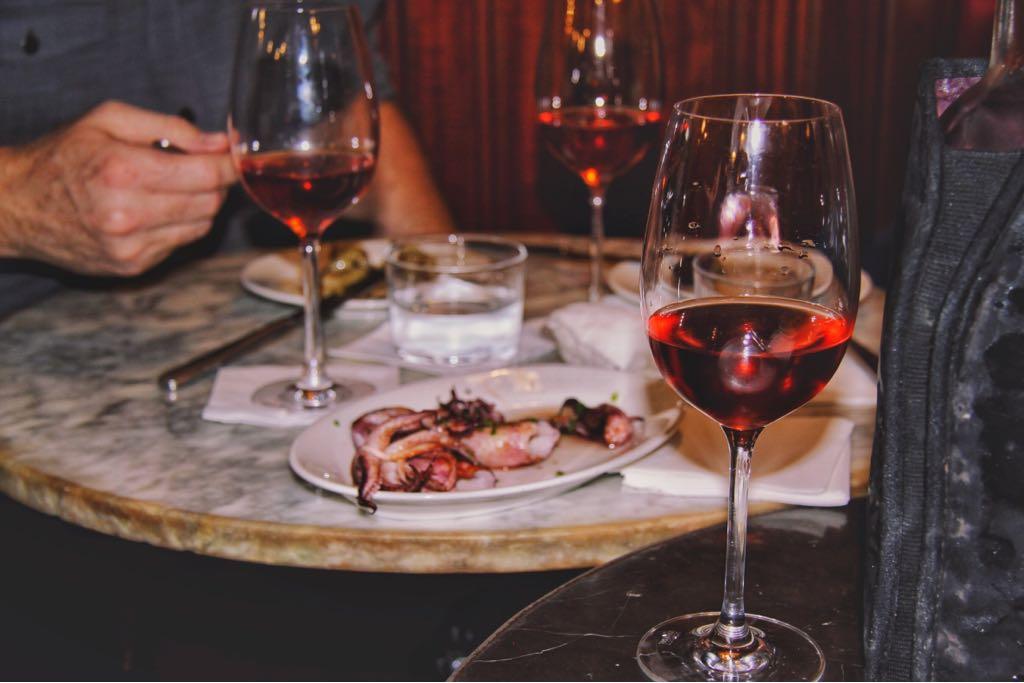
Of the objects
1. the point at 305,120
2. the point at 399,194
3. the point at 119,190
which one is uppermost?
the point at 305,120

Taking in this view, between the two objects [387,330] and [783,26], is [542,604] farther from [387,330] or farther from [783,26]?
[783,26]

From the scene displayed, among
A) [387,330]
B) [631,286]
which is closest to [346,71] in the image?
[387,330]

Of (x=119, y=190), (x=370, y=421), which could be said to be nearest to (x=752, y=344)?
(x=370, y=421)

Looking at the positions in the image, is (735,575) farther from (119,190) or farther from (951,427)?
(119,190)

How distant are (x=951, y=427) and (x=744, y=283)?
178mm

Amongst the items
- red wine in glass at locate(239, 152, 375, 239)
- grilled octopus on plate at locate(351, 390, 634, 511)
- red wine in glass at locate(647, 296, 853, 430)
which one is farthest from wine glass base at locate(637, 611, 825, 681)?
red wine in glass at locate(239, 152, 375, 239)

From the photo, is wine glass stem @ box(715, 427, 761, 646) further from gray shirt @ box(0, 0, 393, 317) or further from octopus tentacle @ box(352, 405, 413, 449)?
gray shirt @ box(0, 0, 393, 317)

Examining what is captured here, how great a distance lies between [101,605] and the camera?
5.02 feet

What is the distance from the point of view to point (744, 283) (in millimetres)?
762

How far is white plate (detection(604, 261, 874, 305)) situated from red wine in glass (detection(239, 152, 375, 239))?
1.45 feet

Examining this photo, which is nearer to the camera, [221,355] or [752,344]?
[752,344]

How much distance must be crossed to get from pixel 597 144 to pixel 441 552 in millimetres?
802

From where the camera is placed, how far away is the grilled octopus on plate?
1007mm

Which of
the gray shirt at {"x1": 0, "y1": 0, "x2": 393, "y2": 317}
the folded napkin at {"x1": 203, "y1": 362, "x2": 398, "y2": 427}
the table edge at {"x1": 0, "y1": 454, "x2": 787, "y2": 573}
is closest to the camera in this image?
the table edge at {"x1": 0, "y1": 454, "x2": 787, "y2": 573}
